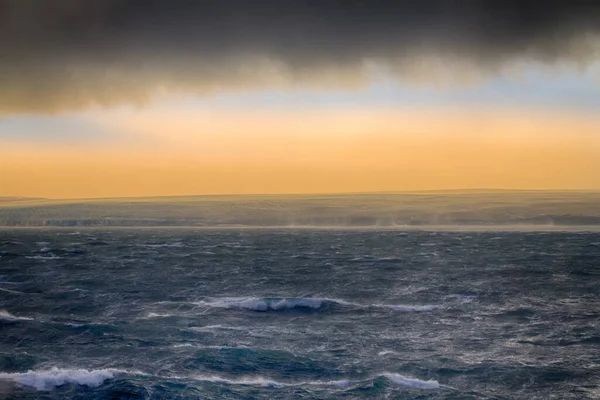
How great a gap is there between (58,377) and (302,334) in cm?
1911

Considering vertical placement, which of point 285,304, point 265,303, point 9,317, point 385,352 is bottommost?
point 9,317

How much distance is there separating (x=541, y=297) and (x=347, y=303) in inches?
830

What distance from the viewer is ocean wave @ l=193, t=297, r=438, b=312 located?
61.2 meters

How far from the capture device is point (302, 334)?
4981 cm

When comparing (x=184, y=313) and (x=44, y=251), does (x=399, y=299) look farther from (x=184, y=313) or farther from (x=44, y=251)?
(x=44, y=251)

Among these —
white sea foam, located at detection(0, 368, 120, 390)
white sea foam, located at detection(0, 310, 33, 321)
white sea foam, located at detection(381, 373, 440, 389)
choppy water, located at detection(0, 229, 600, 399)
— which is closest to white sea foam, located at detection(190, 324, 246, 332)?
choppy water, located at detection(0, 229, 600, 399)

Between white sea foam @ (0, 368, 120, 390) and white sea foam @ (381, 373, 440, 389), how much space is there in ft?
53.2

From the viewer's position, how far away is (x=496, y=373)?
38.6m

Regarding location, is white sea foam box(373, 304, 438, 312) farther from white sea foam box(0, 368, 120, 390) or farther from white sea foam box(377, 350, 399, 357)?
white sea foam box(0, 368, 120, 390)

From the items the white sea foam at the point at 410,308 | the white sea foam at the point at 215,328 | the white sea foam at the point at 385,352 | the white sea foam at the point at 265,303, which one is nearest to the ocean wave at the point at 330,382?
the white sea foam at the point at 385,352

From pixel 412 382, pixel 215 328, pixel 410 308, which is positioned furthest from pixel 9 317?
pixel 412 382

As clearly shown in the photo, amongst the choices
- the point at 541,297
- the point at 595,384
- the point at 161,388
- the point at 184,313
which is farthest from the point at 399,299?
the point at 161,388

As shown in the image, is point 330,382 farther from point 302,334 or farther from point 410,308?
point 410,308

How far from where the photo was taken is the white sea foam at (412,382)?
36.0 metres
